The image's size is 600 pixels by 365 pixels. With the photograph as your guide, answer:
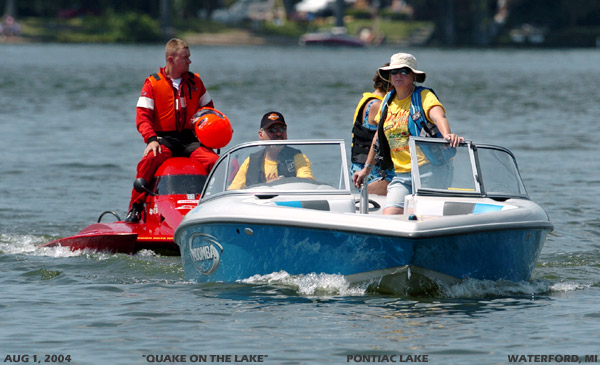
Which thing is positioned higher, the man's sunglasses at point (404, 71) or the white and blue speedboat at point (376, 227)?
the man's sunglasses at point (404, 71)

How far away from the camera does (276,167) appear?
9914 millimetres

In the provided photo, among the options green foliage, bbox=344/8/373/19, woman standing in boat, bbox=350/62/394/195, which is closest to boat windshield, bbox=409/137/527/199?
woman standing in boat, bbox=350/62/394/195

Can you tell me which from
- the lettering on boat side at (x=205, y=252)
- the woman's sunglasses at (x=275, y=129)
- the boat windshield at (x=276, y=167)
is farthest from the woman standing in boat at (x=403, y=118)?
the lettering on boat side at (x=205, y=252)

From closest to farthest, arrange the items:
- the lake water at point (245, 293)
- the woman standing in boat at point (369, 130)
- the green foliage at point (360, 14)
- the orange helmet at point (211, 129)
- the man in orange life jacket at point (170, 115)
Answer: the lake water at point (245, 293) < the woman standing in boat at point (369, 130) < the orange helmet at point (211, 129) < the man in orange life jacket at point (170, 115) < the green foliage at point (360, 14)

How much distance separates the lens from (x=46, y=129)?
2828 centimetres

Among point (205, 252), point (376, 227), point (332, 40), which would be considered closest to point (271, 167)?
point (205, 252)

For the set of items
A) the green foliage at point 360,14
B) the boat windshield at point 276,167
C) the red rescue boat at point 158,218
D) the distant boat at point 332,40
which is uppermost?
the boat windshield at point 276,167

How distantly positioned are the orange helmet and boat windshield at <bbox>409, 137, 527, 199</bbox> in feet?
9.92

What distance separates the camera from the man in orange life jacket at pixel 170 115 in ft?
39.3

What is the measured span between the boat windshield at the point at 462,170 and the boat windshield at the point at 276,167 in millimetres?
698

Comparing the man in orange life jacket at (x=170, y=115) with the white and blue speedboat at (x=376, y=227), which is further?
the man in orange life jacket at (x=170, y=115)

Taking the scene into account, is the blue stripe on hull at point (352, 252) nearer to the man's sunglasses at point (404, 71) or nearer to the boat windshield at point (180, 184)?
the man's sunglasses at point (404, 71)

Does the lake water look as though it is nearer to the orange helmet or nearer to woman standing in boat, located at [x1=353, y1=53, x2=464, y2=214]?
woman standing in boat, located at [x1=353, y1=53, x2=464, y2=214]

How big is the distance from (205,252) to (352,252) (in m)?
1.53
